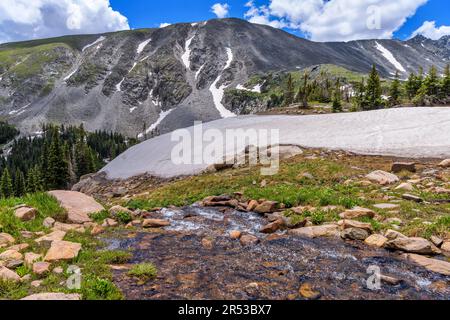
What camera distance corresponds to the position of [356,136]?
2595 cm

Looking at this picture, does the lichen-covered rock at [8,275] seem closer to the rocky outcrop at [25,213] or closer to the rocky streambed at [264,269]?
the rocky streambed at [264,269]

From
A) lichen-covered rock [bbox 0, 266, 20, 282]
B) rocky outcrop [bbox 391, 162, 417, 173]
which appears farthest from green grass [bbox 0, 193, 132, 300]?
rocky outcrop [bbox 391, 162, 417, 173]

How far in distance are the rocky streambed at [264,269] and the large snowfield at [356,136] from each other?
15.1 m

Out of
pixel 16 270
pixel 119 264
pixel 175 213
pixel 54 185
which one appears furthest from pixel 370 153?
pixel 54 185

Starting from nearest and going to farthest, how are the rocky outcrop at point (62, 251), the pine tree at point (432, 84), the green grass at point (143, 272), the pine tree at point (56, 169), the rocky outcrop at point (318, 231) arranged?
1. the green grass at point (143, 272)
2. the rocky outcrop at point (62, 251)
3. the rocky outcrop at point (318, 231)
4. the pine tree at point (56, 169)
5. the pine tree at point (432, 84)

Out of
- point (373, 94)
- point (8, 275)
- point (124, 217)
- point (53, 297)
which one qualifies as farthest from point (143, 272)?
point (373, 94)

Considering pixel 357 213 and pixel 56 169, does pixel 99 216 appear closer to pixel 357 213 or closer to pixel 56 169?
pixel 357 213

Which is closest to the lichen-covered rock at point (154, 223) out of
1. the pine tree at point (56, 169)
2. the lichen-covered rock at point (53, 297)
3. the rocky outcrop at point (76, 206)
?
the rocky outcrop at point (76, 206)

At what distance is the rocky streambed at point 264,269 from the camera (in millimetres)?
7172

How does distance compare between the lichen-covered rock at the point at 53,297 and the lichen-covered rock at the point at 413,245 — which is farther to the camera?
the lichen-covered rock at the point at 413,245

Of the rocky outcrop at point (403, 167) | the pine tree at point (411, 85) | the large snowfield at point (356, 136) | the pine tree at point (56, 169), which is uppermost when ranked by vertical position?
the pine tree at point (411, 85)

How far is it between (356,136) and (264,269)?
68.0 feet
